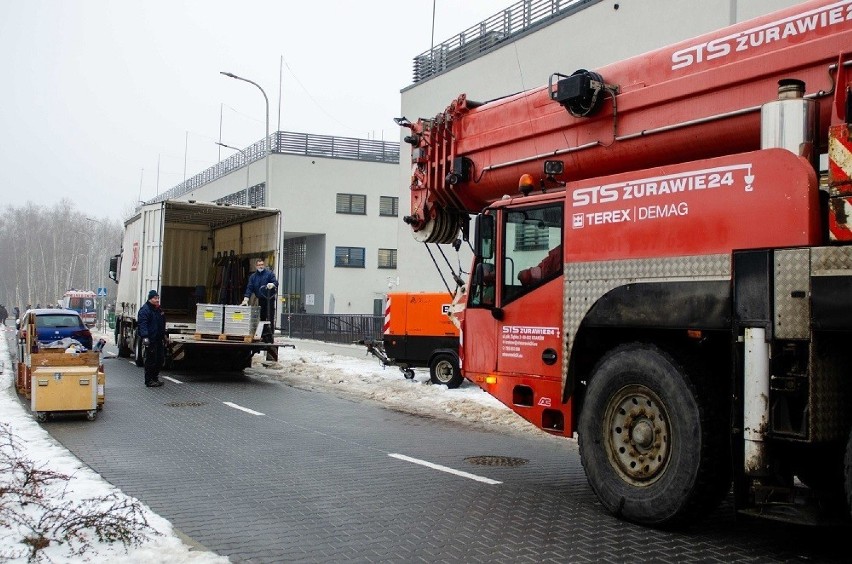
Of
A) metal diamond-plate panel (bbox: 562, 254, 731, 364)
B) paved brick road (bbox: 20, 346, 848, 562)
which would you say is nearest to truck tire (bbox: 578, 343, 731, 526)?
paved brick road (bbox: 20, 346, 848, 562)

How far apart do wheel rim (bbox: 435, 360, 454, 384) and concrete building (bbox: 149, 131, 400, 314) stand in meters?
29.9

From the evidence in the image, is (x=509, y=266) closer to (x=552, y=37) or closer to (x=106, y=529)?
(x=106, y=529)

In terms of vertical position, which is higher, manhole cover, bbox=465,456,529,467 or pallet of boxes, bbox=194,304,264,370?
pallet of boxes, bbox=194,304,264,370

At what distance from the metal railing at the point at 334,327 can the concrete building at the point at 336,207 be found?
1181cm

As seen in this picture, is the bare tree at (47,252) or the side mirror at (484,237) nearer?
the side mirror at (484,237)

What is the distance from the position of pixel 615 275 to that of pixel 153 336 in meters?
12.6

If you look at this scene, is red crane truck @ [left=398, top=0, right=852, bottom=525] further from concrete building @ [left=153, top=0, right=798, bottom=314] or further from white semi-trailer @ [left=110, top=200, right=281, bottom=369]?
white semi-trailer @ [left=110, top=200, right=281, bottom=369]

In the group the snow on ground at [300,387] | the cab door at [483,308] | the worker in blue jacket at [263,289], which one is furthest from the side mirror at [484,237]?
the worker in blue jacket at [263,289]

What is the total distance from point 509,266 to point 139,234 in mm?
15867

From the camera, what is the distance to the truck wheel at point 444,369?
17312 millimetres

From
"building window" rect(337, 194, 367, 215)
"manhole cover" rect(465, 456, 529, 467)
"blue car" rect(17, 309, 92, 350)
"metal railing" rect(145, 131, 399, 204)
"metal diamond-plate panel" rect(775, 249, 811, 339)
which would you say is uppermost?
"metal railing" rect(145, 131, 399, 204)

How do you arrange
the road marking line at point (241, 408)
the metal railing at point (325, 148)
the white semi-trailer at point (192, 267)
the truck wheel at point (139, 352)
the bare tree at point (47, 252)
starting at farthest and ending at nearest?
the bare tree at point (47, 252), the metal railing at point (325, 148), the truck wheel at point (139, 352), the white semi-trailer at point (192, 267), the road marking line at point (241, 408)

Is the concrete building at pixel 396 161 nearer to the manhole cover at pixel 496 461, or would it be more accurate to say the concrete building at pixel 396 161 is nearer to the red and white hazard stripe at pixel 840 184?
the manhole cover at pixel 496 461

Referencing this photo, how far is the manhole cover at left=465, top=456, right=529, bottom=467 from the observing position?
9.41 m
